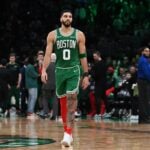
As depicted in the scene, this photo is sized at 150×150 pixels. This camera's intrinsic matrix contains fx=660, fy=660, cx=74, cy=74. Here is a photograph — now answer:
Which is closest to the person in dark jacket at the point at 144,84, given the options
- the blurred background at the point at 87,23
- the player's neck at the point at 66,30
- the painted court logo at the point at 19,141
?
the painted court logo at the point at 19,141

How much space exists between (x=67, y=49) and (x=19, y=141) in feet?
5.70

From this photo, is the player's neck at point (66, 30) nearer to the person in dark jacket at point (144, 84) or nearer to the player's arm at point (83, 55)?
the player's arm at point (83, 55)

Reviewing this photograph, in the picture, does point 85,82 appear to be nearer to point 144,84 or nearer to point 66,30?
point 66,30

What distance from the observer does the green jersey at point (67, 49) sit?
1016 cm

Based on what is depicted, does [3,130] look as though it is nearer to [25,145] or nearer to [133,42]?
[25,145]

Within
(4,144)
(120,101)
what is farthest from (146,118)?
(4,144)

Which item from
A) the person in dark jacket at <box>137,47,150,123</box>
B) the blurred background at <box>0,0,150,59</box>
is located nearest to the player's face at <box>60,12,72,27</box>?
the person in dark jacket at <box>137,47,150,123</box>

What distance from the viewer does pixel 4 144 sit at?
33.3ft

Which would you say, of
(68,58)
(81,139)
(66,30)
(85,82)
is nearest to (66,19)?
(66,30)

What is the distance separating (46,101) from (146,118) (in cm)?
349

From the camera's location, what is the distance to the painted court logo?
32.7ft

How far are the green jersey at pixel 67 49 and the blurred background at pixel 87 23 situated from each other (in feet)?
46.0

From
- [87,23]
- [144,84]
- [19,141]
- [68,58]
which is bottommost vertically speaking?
[19,141]

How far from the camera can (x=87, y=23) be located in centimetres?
2564
